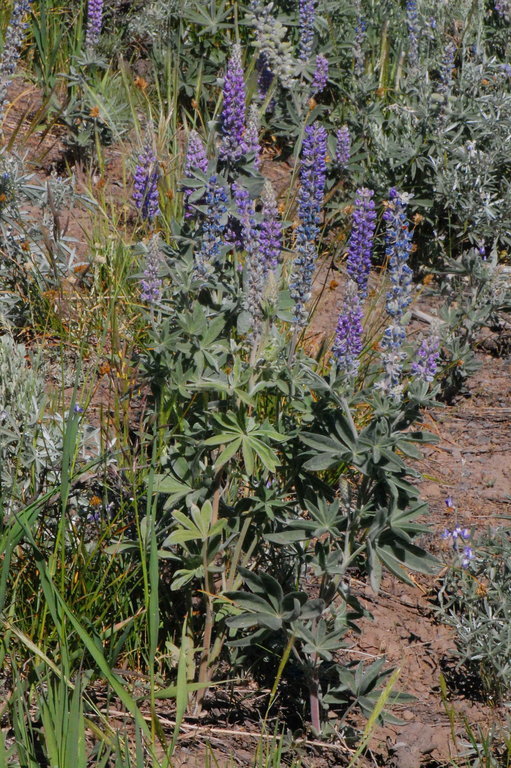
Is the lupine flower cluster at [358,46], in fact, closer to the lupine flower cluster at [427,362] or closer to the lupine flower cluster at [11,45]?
the lupine flower cluster at [11,45]

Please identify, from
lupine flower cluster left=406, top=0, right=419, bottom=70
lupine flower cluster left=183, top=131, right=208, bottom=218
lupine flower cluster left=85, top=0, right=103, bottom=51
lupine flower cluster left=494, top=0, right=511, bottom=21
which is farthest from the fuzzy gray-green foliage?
lupine flower cluster left=494, top=0, right=511, bottom=21

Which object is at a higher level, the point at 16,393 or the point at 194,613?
the point at 16,393

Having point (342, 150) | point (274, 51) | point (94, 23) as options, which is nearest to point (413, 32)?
point (342, 150)

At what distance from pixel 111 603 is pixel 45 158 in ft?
10.7

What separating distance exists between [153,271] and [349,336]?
60 centimetres

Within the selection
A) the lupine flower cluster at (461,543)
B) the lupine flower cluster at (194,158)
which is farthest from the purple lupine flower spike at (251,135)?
the lupine flower cluster at (461,543)

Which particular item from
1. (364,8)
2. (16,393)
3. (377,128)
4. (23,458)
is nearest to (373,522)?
(23,458)

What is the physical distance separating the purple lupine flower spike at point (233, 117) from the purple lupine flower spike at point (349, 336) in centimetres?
59

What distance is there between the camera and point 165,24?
214 inches

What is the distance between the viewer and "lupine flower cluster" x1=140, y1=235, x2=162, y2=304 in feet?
7.49

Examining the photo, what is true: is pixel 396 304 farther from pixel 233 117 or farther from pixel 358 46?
pixel 358 46

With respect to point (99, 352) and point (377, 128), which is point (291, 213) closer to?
point (377, 128)

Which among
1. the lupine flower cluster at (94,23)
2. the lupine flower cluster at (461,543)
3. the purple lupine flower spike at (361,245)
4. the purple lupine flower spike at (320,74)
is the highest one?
the lupine flower cluster at (94,23)

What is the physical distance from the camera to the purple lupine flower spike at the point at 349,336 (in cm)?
206
